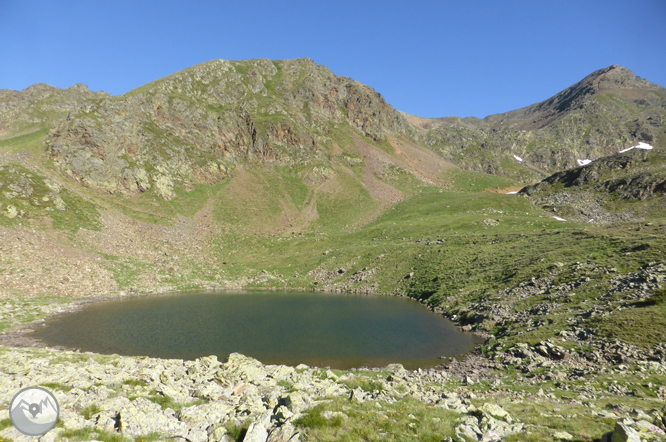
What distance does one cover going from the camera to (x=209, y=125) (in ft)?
452

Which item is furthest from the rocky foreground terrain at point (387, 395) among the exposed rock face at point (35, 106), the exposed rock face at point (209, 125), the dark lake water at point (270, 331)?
the exposed rock face at point (35, 106)

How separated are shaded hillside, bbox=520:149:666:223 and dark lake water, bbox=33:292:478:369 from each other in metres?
84.5

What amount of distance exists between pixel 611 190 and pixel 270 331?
131m

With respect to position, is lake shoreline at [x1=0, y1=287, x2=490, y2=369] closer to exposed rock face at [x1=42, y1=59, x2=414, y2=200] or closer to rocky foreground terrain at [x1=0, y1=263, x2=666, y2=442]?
rocky foreground terrain at [x1=0, y1=263, x2=666, y2=442]

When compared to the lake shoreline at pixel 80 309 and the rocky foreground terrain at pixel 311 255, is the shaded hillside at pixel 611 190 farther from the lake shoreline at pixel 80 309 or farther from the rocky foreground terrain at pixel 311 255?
the lake shoreline at pixel 80 309

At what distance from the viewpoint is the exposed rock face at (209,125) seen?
330ft

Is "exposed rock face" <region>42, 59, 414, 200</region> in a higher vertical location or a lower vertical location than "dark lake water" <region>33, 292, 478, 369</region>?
higher

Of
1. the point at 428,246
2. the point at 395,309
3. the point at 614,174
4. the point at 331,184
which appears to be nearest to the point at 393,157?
the point at 331,184

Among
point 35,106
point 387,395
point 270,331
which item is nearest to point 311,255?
point 270,331

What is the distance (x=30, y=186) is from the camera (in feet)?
250

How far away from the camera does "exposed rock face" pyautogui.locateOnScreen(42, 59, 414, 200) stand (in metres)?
101

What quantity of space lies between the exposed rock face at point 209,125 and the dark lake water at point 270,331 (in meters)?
69.8

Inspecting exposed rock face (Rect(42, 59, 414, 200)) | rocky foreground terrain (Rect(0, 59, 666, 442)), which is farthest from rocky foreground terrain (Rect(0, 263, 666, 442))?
exposed rock face (Rect(42, 59, 414, 200))

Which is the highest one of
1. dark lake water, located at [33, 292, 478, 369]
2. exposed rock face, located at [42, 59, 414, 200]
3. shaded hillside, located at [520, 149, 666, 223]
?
exposed rock face, located at [42, 59, 414, 200]
